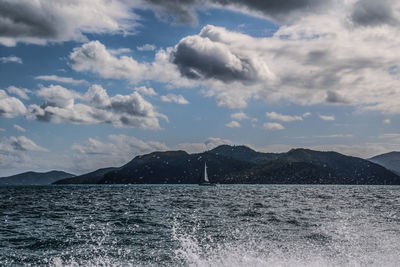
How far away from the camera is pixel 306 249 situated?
23453 mm

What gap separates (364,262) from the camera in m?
19.9

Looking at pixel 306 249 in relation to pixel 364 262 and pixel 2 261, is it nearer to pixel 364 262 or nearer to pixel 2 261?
pixel 364 262

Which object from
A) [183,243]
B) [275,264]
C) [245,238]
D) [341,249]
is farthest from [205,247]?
[341,249]

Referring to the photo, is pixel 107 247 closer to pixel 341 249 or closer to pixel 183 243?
pixel 183 243

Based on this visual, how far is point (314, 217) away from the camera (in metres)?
40.4

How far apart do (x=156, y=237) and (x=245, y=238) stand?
22.5 ft

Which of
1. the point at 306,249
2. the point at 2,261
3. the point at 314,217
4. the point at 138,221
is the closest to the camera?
the point at 2,261

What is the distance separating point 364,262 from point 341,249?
12.1 ft

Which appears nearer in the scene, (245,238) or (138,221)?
(245,238)

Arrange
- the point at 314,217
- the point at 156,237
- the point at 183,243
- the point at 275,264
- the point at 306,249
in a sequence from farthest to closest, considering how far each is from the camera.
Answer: the point at 314,217, the point at 156,237, the point at 183,243, the point at 306,249, the point at 275,264

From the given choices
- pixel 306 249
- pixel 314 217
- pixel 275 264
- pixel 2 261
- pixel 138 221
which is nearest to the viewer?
pixel 275 264

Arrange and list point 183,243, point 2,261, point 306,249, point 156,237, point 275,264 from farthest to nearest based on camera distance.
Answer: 1. point 156,237
2. point 183,243
3. point 306,249
4. point 2,261
5. point 275,264

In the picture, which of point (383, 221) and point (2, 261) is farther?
point (383, 221)

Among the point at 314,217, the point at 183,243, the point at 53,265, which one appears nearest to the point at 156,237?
the point at 183,243
